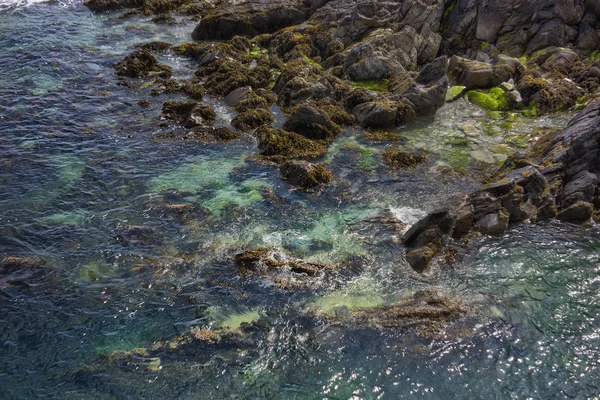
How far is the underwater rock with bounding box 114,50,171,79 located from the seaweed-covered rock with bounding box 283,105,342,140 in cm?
1196

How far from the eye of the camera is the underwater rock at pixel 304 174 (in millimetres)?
21531

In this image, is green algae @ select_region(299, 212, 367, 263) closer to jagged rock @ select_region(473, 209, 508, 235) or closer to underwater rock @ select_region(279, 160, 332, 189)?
underwater rock @ select_region(279, 160, 332, 189)

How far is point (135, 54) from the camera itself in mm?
32938

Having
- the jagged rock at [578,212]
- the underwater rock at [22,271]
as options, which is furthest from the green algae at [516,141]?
the underwater rock at [22,271]

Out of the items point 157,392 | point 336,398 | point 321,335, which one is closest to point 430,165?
point 321,335

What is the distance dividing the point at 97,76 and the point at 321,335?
25740mm

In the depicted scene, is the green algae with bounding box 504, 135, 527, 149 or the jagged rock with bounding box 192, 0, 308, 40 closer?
the green algae with bounding box 504, 135, 527, 149

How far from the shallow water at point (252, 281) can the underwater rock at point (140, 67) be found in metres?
6.02

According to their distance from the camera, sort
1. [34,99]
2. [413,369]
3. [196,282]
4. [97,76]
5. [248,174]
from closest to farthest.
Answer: [413,369], [196,282], [248,174], [34,99], [97,76]

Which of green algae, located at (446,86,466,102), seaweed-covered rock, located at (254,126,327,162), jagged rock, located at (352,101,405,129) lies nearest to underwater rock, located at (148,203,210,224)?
seaweed-covered rock, located at (254,126,327,162)

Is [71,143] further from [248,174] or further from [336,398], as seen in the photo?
[336,398]

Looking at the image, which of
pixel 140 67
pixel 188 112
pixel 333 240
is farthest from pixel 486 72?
pixel 140 67

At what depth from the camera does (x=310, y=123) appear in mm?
25656

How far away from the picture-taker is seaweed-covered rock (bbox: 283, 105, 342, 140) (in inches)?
1009
